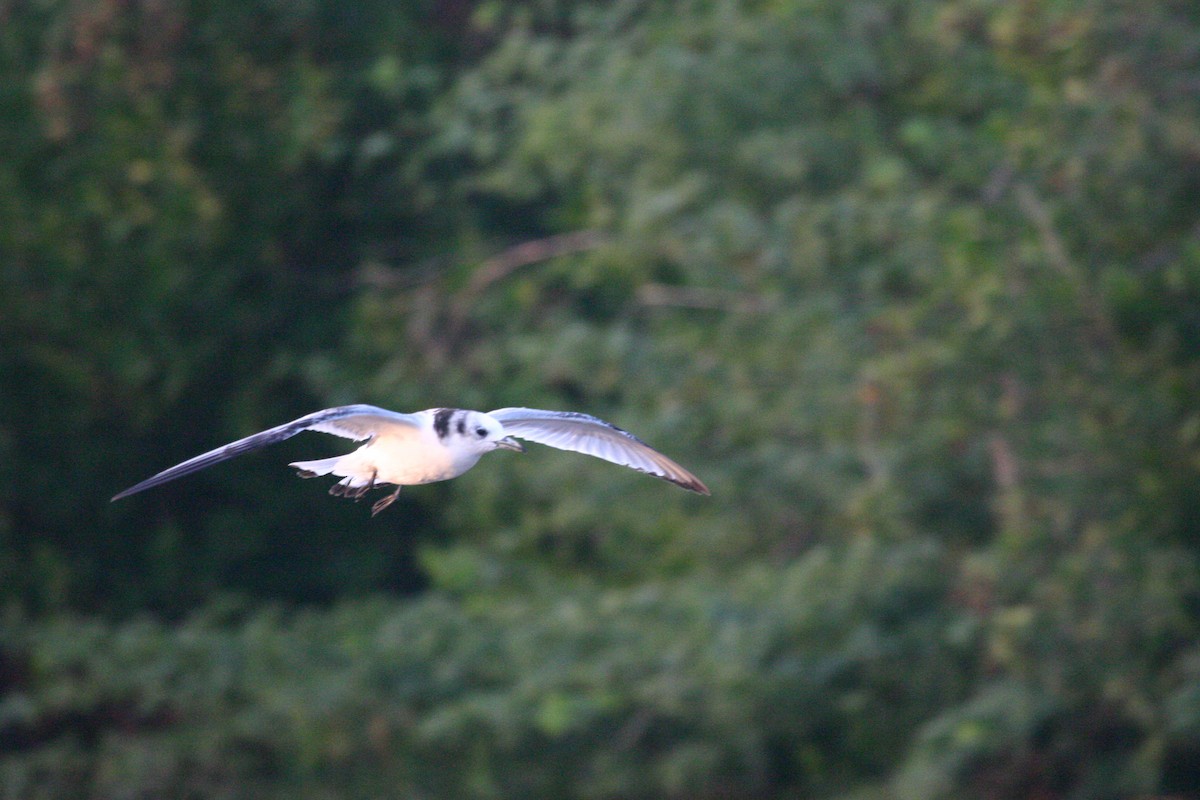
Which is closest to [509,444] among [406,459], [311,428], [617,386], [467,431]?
[467,431]

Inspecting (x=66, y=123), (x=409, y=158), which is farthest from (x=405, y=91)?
(x=66, y=123)

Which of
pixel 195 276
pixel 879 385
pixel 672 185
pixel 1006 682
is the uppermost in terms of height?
pixel 195 276

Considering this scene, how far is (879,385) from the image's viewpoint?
25.4 feet

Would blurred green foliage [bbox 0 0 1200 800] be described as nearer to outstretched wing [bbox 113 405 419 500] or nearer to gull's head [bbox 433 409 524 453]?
gull's head [bbox 433 409 524 453]

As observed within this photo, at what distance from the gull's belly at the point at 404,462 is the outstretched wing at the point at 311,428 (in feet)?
0.18

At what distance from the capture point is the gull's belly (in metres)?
4.83

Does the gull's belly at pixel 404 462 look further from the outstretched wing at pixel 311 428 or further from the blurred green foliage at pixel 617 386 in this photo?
the blurred green foliage at pixel 617 386

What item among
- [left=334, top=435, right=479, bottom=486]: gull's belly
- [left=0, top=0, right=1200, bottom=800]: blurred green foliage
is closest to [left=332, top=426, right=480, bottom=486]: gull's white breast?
[left=334, top=435, right=479, bottom=486]: gull's belly

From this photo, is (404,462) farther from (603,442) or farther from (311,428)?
(603,442)

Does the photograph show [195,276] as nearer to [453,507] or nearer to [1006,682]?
[453,507]

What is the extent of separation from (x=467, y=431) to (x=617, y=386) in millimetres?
3868

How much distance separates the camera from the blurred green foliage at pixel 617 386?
25.2ft

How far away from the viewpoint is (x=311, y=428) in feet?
14.8

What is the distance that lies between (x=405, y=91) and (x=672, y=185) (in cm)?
259
